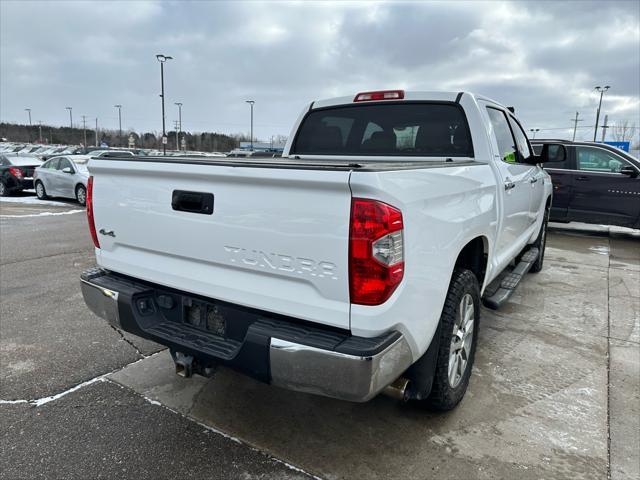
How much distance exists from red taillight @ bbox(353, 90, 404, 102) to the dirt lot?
227cm

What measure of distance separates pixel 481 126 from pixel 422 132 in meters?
0.49

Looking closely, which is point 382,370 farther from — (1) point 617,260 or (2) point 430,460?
(1) point 617,260

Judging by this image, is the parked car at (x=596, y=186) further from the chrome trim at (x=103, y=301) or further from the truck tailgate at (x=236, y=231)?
the chrome trim at (x=103, y=301)

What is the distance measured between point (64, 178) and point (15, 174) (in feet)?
11.8

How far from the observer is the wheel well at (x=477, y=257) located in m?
3.09

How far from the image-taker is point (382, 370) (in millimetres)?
2029

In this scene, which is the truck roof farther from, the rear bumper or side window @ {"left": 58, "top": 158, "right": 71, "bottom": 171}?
side window @ {"left": 58, "top": 158, "right": 71, "bottom": 171}

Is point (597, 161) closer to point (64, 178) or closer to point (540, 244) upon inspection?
point (540, 244)

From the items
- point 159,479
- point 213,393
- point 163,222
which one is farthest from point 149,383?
point 163,222

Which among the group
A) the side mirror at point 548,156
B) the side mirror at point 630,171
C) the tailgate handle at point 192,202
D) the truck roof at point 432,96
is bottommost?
the tailgate handle at point 192,202

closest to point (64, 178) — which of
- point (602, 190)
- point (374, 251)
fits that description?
point (602, 190)

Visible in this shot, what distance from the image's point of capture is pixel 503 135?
421cm

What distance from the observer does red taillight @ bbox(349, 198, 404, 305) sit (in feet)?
6.39

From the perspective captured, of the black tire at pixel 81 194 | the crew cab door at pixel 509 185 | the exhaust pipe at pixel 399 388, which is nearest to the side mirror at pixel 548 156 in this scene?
the crew cab door at pixel 509 185
